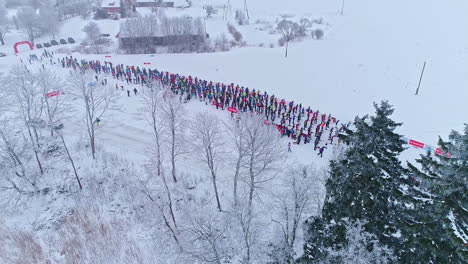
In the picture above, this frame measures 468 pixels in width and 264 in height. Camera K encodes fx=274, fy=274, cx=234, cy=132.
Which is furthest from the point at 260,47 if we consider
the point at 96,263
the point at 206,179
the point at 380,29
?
the point at 96,263

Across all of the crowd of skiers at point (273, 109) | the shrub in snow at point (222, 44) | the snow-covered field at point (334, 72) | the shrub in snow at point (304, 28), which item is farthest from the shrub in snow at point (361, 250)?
the shrub in snow at point (304, 28)

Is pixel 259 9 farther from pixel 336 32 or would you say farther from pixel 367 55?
pixel 367 55

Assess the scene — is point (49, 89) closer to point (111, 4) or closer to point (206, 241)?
point (206, 241)

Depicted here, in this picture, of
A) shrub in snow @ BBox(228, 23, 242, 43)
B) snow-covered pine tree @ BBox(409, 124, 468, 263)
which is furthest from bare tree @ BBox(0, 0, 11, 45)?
snow-covered pine tree @ BBox(409, 124, 468, 263)

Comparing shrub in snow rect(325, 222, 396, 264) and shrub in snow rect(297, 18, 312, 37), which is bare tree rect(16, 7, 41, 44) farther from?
shrub in snow rect(325, 222, 396, 264)

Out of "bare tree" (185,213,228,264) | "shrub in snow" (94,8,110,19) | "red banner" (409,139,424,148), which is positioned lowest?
"bare tree" (185,213,228,264)

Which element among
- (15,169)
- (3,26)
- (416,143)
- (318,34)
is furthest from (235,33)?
(3,26)
